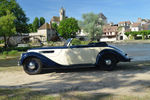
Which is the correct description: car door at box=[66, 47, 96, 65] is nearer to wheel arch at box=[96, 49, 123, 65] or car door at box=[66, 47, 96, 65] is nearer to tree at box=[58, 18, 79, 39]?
wheel arch at box=[96, 49, 123, 65]

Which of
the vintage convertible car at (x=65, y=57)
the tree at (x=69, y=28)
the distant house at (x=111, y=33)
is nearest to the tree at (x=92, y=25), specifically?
the tree at (x=69, y=28)

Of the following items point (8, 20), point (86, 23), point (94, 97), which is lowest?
point (94, 97)

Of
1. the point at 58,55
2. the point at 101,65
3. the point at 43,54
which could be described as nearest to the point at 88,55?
the point at 101,65

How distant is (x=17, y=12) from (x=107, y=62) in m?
38.1

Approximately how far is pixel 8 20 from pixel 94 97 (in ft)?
80.4

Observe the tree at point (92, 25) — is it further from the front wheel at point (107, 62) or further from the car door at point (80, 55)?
the car door at point (80, 55)

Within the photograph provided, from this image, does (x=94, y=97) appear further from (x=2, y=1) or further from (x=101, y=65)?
(x=2, y=1)

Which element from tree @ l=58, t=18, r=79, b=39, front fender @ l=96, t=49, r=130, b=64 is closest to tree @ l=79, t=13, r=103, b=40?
tree @ l=58, t=18, r=79, b=39

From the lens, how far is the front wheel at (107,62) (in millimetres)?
6004

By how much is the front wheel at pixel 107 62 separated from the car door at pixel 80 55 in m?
0.52

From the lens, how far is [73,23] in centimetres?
6856

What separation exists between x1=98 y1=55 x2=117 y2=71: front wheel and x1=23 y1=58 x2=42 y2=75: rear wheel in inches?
107

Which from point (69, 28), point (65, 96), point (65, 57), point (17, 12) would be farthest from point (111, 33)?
point (65, 96)

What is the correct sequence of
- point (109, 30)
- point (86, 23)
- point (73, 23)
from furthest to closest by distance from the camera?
1. point (109, 30)
2. point (73, 23)
3. point (86, 23)
